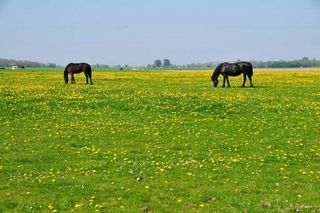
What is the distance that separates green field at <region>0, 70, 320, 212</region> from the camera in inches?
397

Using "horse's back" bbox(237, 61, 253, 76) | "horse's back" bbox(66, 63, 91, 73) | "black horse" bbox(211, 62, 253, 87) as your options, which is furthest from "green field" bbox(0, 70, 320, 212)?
"horse's back" bbox(66, 63, 91, 73)

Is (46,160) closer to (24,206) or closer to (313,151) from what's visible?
(24,206)

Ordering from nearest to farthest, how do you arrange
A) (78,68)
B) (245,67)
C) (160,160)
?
(160,160) → (245,67) → (78,68)

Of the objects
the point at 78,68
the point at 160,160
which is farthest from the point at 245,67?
the point at 160,160

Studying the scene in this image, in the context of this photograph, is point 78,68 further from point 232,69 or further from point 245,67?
point 245,67

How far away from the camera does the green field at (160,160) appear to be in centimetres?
1009

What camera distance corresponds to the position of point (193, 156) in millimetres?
14430

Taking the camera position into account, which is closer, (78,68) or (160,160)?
(160,160)

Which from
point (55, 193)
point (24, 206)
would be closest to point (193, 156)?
point (55, 193)

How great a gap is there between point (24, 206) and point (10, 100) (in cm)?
2217

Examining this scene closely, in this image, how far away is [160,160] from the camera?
46.0ft

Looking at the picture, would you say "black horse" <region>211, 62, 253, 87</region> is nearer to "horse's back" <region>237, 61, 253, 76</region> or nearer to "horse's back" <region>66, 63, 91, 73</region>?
"horse's back" <region>237, 61, 253, 76</region>

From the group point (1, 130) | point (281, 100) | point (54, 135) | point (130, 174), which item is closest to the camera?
point (130, 174)

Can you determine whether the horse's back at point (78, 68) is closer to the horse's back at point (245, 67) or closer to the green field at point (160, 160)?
the horse's back at point (245, 67)
